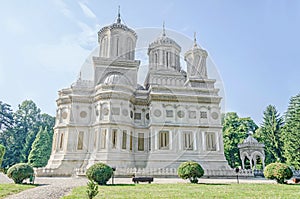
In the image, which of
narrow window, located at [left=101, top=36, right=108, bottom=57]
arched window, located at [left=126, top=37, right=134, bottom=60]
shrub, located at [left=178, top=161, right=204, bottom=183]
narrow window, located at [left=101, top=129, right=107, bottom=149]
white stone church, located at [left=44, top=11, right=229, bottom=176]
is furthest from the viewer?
arched window, located at [left=126, top=37, right=134, bottom=60]

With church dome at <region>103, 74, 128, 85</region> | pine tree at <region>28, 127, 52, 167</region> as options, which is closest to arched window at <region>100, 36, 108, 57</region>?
church dome at <region>103, 74, 128, 85</region>

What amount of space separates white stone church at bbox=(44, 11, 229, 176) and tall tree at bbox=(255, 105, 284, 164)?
1327 centimetres

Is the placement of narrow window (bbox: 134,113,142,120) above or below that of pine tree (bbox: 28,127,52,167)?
above

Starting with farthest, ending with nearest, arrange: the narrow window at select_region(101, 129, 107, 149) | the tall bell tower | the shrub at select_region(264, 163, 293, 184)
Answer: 1. the tall bell tower
2. the narrow window at select_region(101, 129, 107, 149)
3. the shrub at select_region(264, 163, 293, 184)

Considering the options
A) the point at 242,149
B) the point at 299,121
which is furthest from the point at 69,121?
the point at 299,121

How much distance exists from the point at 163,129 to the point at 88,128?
8.06m

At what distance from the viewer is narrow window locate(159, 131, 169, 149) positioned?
25.1m

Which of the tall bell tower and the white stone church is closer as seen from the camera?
the white stone church

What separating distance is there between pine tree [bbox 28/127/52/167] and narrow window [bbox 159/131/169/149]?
19.3 meters

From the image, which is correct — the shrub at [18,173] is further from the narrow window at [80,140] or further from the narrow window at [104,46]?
the narrow window at [104,46]

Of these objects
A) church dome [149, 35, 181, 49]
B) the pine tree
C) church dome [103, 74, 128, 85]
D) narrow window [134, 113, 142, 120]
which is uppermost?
church dome [149, 35, 181, 49]

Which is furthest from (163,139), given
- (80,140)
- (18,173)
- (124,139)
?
(18,173)

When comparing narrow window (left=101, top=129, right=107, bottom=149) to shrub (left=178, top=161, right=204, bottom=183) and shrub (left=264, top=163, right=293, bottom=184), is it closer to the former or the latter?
shrub (left=178, top=161, right=204, bottom=183)

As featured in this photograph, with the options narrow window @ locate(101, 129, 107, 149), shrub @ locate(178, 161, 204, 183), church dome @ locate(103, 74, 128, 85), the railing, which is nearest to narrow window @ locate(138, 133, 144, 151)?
narrow window @ locate(101, 129, 107, 149)
